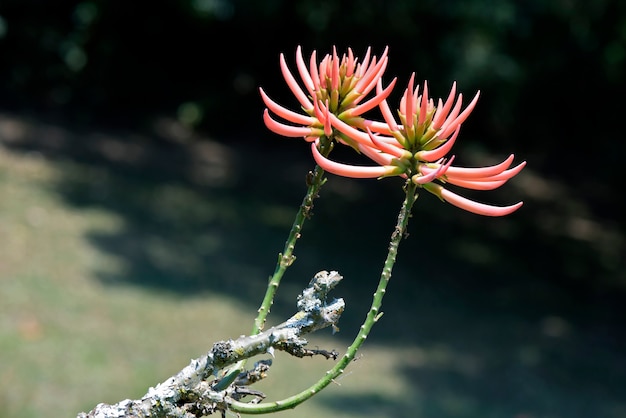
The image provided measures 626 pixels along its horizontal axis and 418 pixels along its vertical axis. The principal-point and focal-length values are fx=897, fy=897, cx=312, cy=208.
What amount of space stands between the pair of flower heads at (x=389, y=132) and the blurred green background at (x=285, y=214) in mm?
4684

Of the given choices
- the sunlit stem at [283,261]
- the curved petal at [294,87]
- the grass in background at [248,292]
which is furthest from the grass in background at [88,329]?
the curved petal at [294,87]

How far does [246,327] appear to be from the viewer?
7816mm

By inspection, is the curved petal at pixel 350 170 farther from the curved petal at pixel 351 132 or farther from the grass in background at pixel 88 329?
the grass in background at pixel 88 329

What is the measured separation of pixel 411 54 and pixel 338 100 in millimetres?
11074

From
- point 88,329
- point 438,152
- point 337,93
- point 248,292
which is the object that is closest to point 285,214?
point 248,292

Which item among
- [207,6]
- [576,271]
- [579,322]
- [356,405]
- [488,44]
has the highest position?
[207,6]

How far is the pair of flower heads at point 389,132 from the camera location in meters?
1.17

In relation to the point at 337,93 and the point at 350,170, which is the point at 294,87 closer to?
the point at 337,93

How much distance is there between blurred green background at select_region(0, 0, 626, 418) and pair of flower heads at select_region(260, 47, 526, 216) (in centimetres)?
468

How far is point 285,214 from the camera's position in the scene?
1154 centimetres

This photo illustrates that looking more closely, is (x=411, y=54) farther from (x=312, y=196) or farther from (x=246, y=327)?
(x=312, y=196)

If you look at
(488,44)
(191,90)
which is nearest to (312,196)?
(488,44)

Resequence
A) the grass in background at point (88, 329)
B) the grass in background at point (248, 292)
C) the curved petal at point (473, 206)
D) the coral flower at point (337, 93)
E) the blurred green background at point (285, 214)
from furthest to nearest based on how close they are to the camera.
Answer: the blurred green background at point (285, 214), the grass in background at point (248, 292), the grass in background at point (88, 329), the coral flower at point (337, 93), the curved petal at point (473, 206)

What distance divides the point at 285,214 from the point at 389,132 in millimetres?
10287
